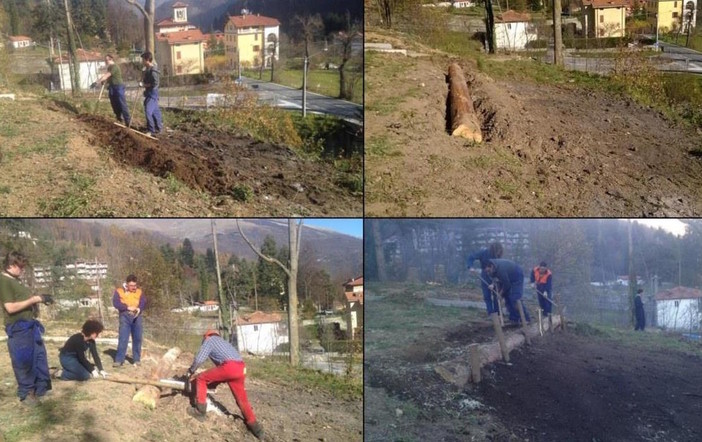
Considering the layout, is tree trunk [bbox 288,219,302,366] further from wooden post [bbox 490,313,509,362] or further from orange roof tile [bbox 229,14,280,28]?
orange roof tile [bbox 229,14,280,28]

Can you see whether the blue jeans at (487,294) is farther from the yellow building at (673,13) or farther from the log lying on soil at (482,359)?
the yellow building at (673,13)

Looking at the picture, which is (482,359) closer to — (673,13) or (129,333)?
(129,333)

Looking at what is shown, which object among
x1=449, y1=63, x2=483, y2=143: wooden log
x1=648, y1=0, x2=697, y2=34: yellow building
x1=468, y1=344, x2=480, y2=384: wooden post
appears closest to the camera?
x1=468, y1=344, x2=480, y2=384: wooden post

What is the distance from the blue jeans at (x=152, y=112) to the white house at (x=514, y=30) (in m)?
2.69

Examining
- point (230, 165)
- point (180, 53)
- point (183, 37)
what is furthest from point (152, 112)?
point (230, 165)

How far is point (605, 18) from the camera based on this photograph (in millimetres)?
5918

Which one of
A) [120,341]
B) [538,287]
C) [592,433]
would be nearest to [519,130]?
[538,287]

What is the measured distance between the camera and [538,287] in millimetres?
4852

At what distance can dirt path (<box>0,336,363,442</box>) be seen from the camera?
4.46 meters

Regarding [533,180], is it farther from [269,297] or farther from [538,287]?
[269,297]

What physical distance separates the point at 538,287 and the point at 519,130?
1.26m

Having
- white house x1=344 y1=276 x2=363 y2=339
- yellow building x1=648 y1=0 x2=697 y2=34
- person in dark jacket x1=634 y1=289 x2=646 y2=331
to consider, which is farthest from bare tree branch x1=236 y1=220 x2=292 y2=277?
yellow building x1=648 y1=0 x2=697 y2=34

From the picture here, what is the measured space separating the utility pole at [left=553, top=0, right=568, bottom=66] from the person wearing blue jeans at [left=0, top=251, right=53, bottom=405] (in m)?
4.15

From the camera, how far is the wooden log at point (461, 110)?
534cm
